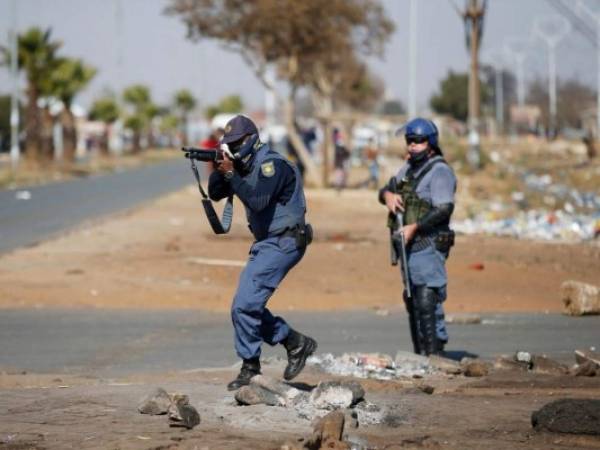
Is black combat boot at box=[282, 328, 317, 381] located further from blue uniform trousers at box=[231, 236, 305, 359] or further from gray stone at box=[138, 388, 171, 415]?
gray stone at box=[138, 388, 171, 415]

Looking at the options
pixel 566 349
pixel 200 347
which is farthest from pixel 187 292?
pixel 566 349

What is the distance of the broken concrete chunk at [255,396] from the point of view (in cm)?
812

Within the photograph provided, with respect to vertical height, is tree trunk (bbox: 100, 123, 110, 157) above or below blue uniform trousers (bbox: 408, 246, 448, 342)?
below

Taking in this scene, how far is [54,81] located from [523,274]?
47635 millimetres

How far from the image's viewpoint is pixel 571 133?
Result: 93.0m

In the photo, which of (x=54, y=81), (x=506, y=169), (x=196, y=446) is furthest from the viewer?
(x=54, y=81)

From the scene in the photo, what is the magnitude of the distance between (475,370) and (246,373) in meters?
1.96

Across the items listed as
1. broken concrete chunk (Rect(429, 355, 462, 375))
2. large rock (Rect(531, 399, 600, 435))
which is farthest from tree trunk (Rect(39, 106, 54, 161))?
large rock (Rect(531, 399, 600, 435))

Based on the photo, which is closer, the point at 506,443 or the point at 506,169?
the point at 506,443

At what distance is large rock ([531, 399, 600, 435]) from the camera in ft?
24.0

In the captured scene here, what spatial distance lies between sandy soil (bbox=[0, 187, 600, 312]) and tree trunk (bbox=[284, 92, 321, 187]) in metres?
14.3

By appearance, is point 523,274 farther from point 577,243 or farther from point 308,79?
point 308,79

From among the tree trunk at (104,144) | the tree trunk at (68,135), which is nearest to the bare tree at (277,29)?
Result: the tree trunk at (68,135)

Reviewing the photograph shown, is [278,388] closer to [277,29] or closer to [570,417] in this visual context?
[570,417]
